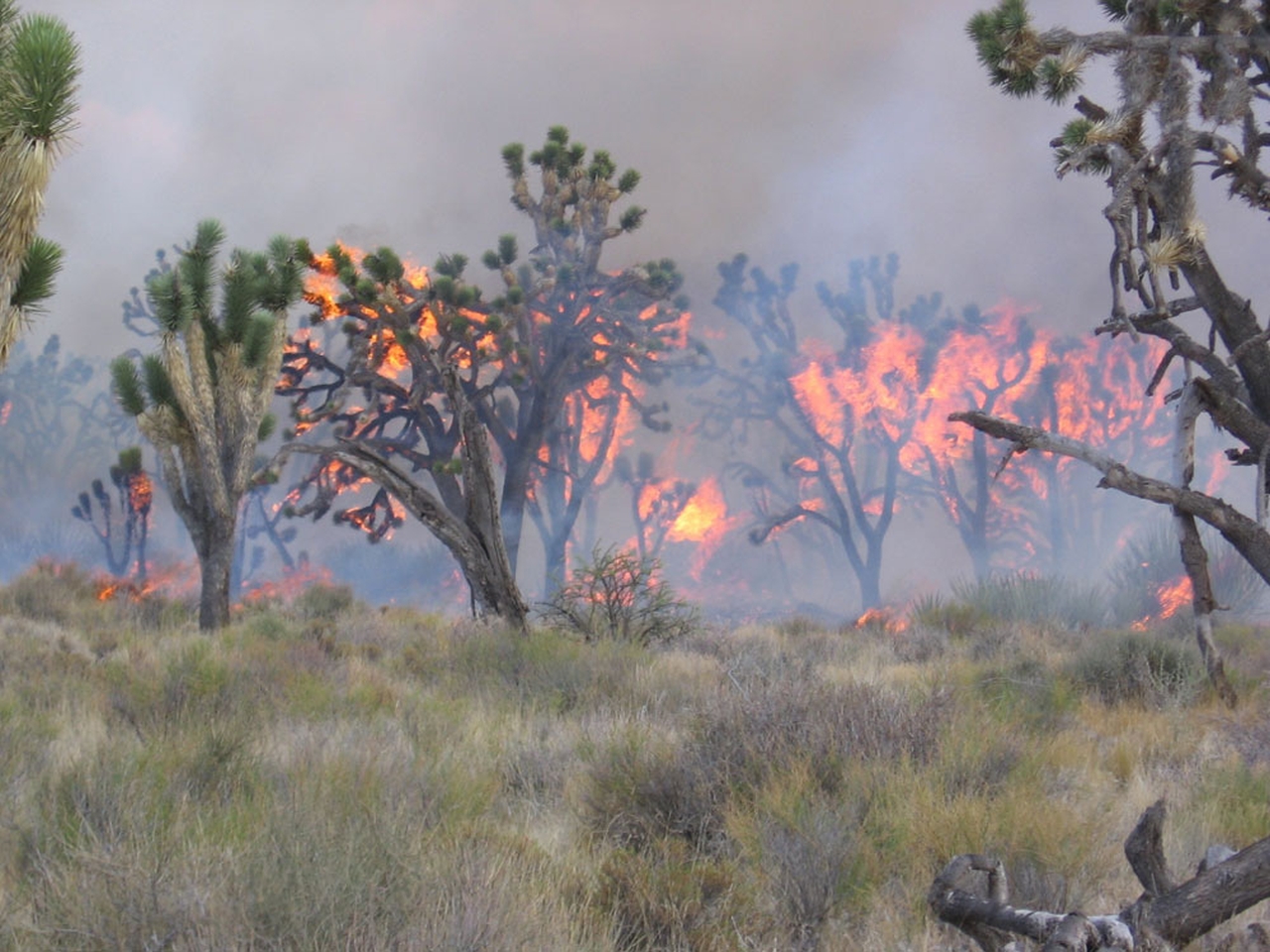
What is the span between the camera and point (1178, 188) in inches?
301

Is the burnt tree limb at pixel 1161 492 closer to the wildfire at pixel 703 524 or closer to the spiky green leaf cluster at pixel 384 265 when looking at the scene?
the spiky green leaf cluster at pixel 384 265

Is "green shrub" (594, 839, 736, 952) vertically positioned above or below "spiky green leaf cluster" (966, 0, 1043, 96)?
below

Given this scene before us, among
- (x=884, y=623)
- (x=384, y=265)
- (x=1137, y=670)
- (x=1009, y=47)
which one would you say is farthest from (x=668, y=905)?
(x=384, y=265)

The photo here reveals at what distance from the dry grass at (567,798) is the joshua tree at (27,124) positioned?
306 cm

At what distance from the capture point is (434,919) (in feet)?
8.45

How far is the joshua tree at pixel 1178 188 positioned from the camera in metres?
6.12

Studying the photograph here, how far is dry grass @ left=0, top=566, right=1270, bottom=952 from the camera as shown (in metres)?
2.84

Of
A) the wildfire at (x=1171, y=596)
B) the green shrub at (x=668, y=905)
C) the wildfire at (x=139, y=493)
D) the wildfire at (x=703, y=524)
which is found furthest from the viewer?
the wildfire at (x=703, y=524)

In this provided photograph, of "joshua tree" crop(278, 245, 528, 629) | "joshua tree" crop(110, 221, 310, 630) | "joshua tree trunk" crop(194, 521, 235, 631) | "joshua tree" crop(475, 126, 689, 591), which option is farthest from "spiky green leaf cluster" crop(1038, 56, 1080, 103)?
"joshua tree" crop(475, 126, 689, 591)

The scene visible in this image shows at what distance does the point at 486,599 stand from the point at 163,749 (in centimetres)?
722

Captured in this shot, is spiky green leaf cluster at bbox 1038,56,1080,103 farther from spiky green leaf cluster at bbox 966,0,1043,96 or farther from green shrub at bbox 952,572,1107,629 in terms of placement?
green shrub at bbox 952,572,1107,629

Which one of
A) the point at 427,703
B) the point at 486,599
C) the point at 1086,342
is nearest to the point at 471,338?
the point at 486,599

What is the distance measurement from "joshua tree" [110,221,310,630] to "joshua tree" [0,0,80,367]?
753 cm

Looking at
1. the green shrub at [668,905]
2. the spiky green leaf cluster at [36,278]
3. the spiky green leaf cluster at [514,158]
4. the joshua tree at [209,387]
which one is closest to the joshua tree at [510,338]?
the spiky green leaf cluster at [514,158]
